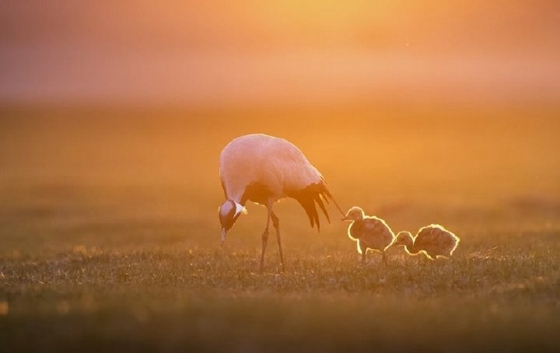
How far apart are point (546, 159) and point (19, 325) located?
55.1 m

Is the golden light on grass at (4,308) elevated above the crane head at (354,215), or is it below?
below

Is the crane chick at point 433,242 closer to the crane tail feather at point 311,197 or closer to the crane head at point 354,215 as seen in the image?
the crane head at point 354,215

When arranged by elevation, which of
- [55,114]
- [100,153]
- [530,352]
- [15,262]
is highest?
[55,114]

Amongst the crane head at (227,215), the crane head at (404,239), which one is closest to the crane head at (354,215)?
the crane head at (404,239)

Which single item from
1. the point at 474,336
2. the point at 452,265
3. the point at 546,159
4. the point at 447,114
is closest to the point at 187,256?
the point at 452,265

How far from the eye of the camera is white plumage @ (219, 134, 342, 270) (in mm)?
17625

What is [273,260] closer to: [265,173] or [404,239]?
[265,173]

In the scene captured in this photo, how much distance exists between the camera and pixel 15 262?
18781 millimetres

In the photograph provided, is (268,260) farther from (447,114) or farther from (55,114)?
(55,114)

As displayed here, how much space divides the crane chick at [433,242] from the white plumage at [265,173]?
6.29 ft

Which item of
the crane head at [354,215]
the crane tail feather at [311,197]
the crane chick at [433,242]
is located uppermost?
the crane tail feather at [311,197]

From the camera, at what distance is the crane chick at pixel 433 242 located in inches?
669

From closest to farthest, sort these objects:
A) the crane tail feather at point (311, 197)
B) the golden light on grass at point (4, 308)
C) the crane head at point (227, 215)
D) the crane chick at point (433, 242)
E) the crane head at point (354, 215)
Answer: the golden light on grass at point (4, 308) → the crane head at point (227, 215) → the crane chick at point (433, 242) → the crane head at point (354, 215) → the crane tail feather at point (311, 197)

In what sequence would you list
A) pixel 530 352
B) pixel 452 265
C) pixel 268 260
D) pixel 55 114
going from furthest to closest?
pixel 55 114
pixel 268 260
pixel 452 265
pixel 530 352
